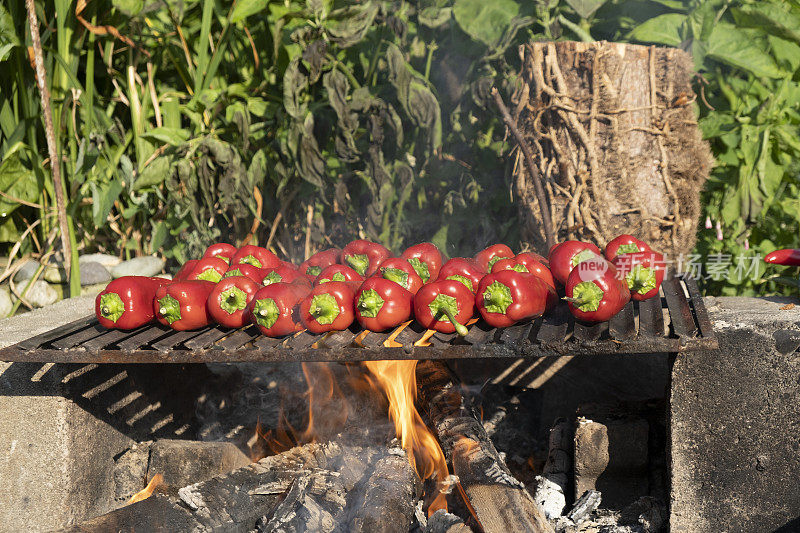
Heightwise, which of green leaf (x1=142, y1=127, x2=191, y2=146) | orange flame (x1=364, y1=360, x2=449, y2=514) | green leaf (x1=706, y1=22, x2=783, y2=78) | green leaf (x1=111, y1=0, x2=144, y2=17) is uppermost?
green leaf (x1=111, y1=0, x2=144, y2=17)

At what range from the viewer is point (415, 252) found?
288 cm

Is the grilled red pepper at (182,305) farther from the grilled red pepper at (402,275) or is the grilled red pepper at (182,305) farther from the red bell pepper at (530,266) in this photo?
the red bell pepper at (530,266)

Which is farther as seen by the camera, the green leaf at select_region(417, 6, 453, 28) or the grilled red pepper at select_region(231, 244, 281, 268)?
the green leaf at select_region(417, 6, 453, 28)

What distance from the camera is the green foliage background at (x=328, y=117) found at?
359cm

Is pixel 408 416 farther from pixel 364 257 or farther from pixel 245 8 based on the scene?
pixel 245 8

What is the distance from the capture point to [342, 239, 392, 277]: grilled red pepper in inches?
111

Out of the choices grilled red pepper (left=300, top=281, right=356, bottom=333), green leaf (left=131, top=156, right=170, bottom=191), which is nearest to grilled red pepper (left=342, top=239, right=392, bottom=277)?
grilled red pepper (left=300, top=281, right=356, bottom=333)

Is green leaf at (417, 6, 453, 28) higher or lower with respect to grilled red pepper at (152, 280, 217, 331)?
higher

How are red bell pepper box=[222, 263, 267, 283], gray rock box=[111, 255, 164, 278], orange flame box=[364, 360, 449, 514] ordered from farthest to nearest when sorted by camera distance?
gray rock box=[111, 255, 164, 278], orange flame box=[364, 360, 449, 514], red bell pepper box=[222, 263, 267, 283]

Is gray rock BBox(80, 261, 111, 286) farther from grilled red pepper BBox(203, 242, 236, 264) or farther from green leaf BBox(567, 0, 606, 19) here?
Result: green leaf BBox(567, 0, 606, 19)

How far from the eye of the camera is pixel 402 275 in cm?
252

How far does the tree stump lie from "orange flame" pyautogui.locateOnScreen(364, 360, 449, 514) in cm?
126

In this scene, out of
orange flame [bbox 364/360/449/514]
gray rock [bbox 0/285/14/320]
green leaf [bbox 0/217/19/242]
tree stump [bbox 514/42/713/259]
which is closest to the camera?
orange flame [bbox 364/360/449/514]

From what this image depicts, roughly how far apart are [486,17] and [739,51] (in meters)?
1.39
